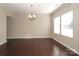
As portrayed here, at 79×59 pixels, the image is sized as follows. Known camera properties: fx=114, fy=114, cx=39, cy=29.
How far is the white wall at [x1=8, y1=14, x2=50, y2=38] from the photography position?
8.48 metres

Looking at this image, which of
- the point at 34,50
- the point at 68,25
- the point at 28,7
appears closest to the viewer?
the point at 34,50

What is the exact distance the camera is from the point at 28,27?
8.94 m

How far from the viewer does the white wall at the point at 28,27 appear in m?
8.48

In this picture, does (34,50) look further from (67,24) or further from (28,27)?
(28,27)

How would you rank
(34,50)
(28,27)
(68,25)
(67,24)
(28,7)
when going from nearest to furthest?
(34,50)
(68,25)
(67,24)
(28,7)
(28,27)

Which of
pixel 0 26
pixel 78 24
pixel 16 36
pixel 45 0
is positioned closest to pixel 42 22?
pixel 16 36

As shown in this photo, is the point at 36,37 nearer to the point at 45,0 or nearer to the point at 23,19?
the point at 23,19

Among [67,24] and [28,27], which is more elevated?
[67,24]

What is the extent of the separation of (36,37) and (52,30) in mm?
1257

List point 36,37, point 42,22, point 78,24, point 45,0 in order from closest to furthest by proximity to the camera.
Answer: point 45,0
point 78,24
point 36,37
point 42,22

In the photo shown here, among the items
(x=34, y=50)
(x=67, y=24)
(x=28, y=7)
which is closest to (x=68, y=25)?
(x=67, y=24)

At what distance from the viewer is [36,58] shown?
1.40m

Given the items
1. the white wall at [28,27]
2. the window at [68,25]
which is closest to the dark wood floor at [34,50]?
the window at [68,25]

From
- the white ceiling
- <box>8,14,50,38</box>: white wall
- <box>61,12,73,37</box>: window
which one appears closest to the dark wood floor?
<box>61,12,73,37</box>: window
